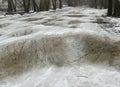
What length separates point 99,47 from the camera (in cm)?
659

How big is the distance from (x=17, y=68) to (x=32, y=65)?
0.37 m

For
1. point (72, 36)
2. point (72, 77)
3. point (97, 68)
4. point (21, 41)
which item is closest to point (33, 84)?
point (72, 77)

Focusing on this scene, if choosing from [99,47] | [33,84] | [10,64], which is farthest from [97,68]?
[10,64]

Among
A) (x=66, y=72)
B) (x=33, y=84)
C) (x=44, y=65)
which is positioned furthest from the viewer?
(x=44, y=65)

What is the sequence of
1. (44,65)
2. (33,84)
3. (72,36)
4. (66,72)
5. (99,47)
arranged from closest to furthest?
(33,84)
(66,72)
(44,65)
(99,47)
(72,36)

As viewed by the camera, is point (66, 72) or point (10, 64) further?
point (10, 64)

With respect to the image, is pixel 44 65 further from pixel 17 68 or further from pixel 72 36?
pixel 72 36

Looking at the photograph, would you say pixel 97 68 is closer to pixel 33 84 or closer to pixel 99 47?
pixel 99 47

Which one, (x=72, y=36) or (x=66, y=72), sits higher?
(x=72, y=36)

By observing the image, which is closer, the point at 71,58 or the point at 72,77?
the point at 72,77

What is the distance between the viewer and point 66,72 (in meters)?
5.25

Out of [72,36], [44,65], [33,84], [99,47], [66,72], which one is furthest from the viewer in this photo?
[72,36]

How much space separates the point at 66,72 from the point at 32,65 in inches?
36.7

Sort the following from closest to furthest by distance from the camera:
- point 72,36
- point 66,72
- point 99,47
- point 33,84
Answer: point 33,84, point 66,72, point 99,47, point 72,36
